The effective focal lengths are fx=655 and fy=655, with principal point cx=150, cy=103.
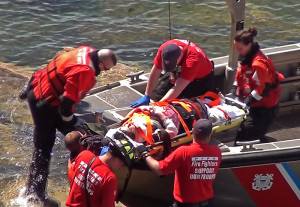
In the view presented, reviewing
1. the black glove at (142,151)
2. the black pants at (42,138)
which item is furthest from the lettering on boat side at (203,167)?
the black pants at (42,138)

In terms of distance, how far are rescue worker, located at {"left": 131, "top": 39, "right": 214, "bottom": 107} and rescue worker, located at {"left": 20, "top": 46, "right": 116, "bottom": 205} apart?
0.62m

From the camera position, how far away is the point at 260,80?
278 inches

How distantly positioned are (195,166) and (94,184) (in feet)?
3.21

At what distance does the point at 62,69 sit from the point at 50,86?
8.6 inches

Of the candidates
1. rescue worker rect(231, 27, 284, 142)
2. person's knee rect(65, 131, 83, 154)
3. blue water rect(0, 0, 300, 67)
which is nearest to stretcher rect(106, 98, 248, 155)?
rescue worker rect(231, 27, 284, 142)

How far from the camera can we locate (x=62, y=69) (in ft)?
22.4

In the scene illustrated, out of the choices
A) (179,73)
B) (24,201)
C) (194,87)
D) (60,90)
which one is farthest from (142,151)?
(24,201)

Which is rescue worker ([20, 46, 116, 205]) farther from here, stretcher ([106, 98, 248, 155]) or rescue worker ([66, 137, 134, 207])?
rescue worker ([66, 137, 134, 207])

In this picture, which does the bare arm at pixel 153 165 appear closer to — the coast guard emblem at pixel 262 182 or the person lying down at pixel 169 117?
the person lying down at pixel 169 117

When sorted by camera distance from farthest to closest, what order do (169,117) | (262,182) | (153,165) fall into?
(262,182), (169,117), (153,165)

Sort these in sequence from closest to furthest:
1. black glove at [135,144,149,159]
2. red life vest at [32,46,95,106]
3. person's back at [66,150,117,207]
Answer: person's back at [66,150,117,207], black glove at [135,144,149,159], red life vest at [32,46,95,106]

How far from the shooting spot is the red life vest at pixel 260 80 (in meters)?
7.02

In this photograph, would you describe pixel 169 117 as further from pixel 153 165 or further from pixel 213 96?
pixel 213 96

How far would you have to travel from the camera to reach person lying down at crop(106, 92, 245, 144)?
21.1ft
